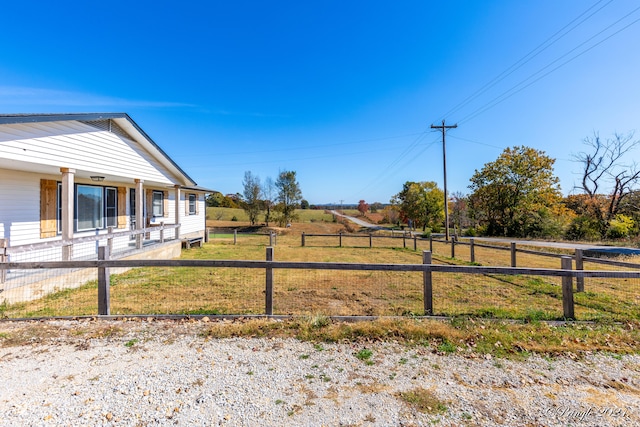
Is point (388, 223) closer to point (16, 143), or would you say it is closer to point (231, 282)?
point (231, 282)

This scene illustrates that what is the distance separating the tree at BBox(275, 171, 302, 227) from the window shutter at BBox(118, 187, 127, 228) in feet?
65.4

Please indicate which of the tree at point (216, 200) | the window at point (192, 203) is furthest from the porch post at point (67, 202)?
the tree at point (216, 200)

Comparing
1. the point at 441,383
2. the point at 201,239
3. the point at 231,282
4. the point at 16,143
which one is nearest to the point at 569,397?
the point at 441,383

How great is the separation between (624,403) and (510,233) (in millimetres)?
26796

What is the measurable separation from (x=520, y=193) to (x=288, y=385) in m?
29.3

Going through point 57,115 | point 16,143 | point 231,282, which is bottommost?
point 231,282

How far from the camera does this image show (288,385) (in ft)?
9.27

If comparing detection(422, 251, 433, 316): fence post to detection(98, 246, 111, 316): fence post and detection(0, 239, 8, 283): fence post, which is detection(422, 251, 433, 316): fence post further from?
detection(0, 239, 8, 283): fence post

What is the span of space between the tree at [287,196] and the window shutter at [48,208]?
23.0 metres

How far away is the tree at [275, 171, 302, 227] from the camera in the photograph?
31.5 meters

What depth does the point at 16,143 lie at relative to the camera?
6.41m

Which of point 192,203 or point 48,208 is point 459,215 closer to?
point 192,203

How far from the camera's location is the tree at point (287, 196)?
31453 millimetres

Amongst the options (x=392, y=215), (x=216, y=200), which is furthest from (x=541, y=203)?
(x=216, y=200)
